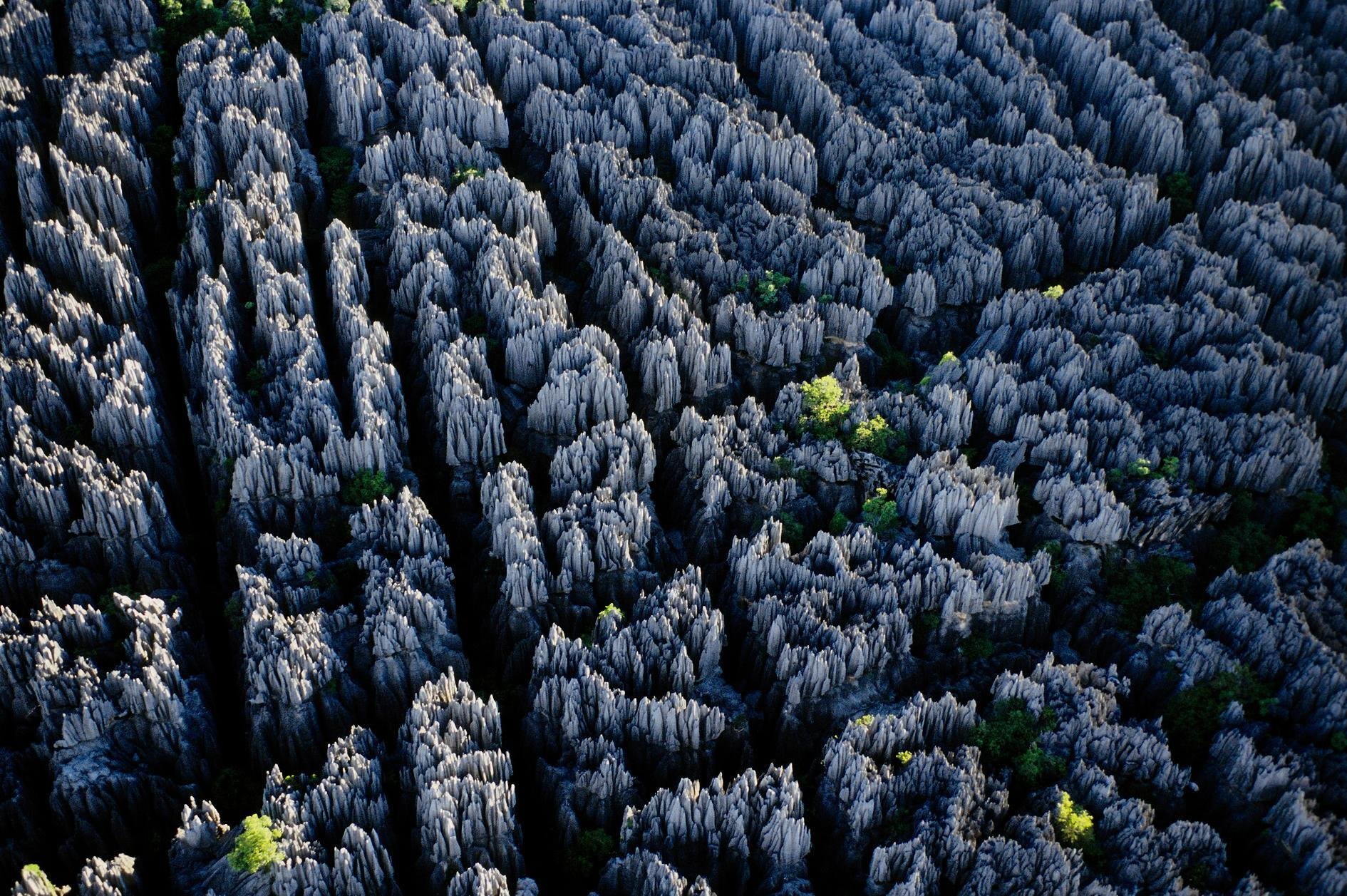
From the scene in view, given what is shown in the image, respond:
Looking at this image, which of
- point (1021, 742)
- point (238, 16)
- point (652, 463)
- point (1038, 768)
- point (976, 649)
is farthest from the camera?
point (238, 16)

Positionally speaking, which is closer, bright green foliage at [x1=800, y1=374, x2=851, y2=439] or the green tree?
bright green foliage at [x1=800, y1=374, x2=851, y2=439]

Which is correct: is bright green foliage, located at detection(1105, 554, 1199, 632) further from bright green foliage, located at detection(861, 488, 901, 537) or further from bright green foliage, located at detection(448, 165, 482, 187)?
bright green foliage, located at detection(448, 165, 482, 187)

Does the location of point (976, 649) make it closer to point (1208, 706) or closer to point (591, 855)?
point (1208, 706)

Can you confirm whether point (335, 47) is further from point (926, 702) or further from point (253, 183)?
point (926, 702)

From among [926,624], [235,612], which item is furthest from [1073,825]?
[235,612]

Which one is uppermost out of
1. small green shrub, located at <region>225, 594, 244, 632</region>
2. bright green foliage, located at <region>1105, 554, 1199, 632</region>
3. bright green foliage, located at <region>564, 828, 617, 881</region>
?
small green shrub, located at <region>225, 594, 244, 632</region>

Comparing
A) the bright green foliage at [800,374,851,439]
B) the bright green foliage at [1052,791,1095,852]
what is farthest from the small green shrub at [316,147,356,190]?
the bright green foliage at [1052,791,1095,852]

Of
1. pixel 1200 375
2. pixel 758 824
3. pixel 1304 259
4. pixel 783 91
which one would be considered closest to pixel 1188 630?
pixel 1200 375
